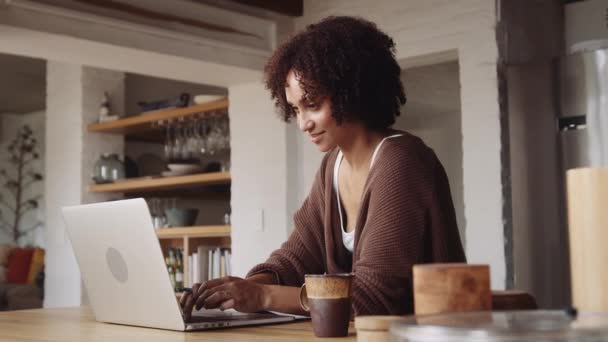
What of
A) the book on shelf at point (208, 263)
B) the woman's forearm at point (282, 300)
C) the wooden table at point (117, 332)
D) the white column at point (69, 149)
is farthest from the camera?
the white column at point (69, 149)

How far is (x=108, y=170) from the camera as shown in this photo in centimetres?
597

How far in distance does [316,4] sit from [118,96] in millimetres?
2602

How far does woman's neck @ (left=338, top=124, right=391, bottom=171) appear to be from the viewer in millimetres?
1944

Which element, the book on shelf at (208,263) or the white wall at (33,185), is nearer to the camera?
the book on shelf at (208,263)

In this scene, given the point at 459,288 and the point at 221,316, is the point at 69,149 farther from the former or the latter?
the point at 459,288

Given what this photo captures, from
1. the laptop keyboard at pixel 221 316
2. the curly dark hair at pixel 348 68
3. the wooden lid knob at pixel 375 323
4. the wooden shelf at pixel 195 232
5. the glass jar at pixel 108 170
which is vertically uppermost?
the glass jar at pixel 108 170

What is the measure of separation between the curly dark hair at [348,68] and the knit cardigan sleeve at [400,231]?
0.19 metres

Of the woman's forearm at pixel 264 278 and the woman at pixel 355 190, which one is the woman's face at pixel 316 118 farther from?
the woman's forearm at pixel 264 278

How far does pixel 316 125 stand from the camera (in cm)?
189

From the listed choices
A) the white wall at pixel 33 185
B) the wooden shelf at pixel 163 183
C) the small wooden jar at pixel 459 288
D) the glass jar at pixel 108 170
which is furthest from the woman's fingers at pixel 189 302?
the white wall at pixel 33 185

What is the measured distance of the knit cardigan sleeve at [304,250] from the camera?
1.99 metres

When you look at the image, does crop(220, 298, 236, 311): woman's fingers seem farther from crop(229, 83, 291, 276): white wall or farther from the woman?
crop(229, 83, 291, 276): white wall

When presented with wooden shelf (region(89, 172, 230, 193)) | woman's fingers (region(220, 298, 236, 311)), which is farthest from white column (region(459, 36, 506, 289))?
woman's fingers (region(220, 298, 236, 311))

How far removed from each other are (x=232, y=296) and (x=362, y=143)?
0.52 meters
